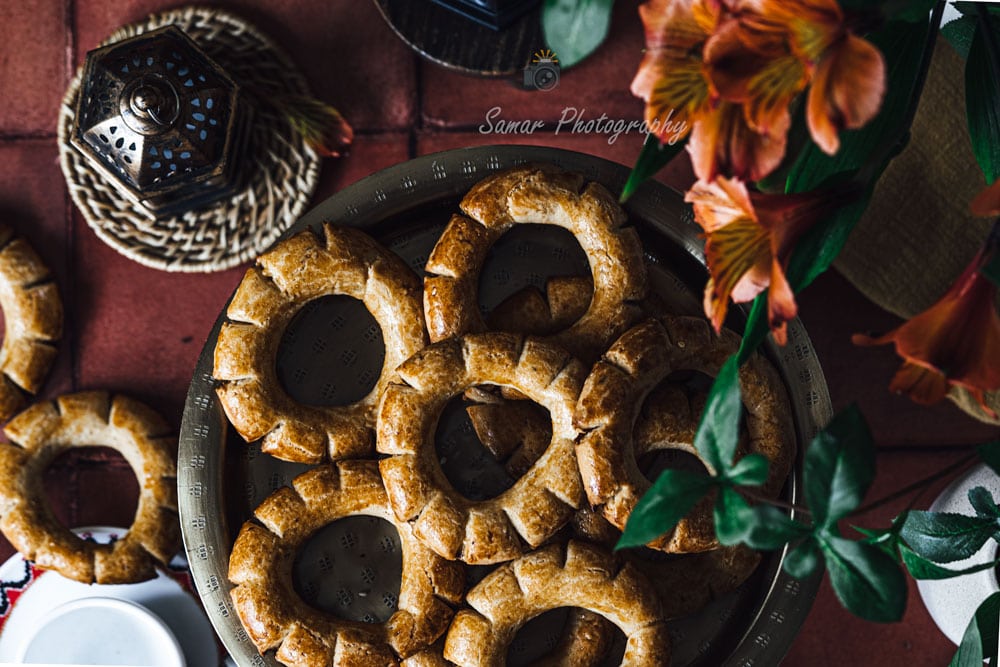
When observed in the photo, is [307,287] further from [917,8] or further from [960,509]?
[960,509]

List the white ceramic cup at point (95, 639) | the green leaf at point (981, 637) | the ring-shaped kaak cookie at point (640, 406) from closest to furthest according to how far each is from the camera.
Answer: the green leaf at point (981, 637), the ring-shaped kaak cookie at point (640, 406), the white ceramic cup at point (95, 639)

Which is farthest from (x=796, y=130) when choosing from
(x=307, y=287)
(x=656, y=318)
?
(x=307, y=287)

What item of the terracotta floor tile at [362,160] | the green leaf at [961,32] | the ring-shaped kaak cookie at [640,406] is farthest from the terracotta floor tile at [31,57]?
the green leaf at [961,32]

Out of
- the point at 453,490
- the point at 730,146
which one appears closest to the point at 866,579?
the point at 730,146

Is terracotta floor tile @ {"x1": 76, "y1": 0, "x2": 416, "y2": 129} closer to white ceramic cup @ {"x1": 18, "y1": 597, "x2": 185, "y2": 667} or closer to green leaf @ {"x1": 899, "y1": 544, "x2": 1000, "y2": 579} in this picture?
white ceramic cup @ {"x1": 18, "y1": 597, "x2": 185, "y2": 667}

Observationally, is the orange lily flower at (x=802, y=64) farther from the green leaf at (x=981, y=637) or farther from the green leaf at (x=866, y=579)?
the green leaf at (x=981, y=637)

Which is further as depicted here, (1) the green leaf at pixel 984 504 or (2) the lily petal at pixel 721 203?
(1) the green leaf at pixel 984 504

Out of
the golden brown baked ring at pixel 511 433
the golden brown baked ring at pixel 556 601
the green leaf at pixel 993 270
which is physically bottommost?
the golden brown baked ring at pixel 556 601

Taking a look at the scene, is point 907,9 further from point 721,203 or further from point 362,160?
point 362,160
